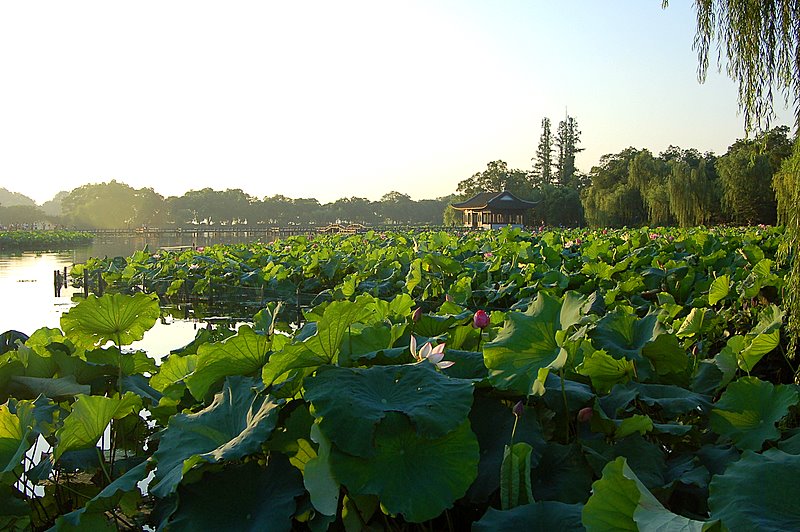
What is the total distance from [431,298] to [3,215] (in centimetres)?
8648

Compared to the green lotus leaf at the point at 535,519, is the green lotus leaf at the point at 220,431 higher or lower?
higher

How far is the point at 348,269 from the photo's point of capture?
8953 mm

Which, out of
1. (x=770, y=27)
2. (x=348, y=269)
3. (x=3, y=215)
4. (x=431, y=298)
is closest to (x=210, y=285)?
(x=348, y=269)

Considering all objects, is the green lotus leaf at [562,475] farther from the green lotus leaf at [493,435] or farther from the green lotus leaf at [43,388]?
the green lotus leaf at [43,388]

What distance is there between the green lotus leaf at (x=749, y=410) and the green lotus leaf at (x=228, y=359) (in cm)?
90

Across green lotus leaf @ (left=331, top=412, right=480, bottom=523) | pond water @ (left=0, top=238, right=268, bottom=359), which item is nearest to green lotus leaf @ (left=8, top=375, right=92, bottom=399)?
green lotus leaf @ (left=331, top=412, right=480, bottom=523)

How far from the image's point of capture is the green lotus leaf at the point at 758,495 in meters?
0.82

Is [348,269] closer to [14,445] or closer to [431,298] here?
[431,298]

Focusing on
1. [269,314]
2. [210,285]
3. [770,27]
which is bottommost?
[210,285]

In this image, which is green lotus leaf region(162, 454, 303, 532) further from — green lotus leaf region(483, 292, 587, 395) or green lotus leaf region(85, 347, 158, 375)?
green lotus leaf region(85, 347, 158, 375)

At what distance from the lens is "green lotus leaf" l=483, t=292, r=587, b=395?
45.0 inches

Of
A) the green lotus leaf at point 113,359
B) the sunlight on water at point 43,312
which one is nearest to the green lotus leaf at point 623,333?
the green lotus leaf at point 113,359

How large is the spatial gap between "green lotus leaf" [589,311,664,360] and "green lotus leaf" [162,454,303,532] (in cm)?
76

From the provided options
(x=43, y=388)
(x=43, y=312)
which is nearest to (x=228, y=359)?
(x=43, y=388)
